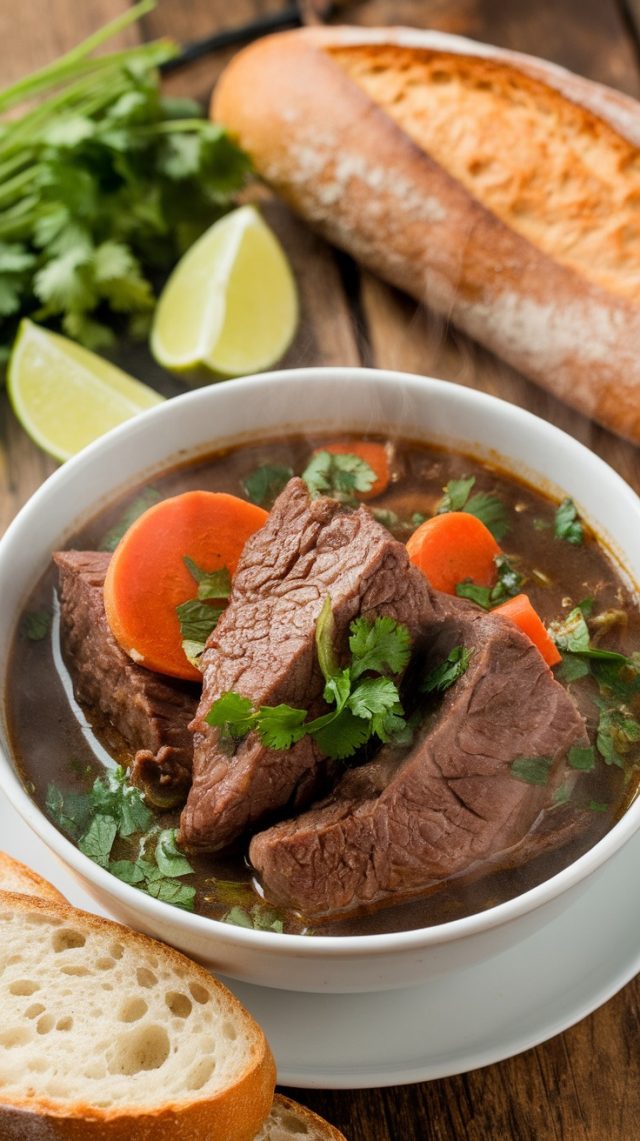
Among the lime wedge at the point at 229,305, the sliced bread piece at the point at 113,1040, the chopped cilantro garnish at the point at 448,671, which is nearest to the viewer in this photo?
the sliced bread piece at the point at 113,1040

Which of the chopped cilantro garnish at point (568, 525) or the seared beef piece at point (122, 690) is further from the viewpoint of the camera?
the chopped cilantro garnish at point (568, 525)

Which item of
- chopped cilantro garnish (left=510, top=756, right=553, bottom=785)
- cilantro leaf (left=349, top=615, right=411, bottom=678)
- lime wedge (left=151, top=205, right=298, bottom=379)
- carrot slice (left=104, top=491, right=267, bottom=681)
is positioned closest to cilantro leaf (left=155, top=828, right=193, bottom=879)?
carrot slice (left=104, top=491, right=267, bottom=681)

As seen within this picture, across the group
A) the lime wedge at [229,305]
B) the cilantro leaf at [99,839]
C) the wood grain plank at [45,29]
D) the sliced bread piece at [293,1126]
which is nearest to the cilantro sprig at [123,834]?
the cilantro leaf at [99,839]

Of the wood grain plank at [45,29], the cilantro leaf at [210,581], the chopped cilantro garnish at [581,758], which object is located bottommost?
the chopped cilantro garnish at [581,758]

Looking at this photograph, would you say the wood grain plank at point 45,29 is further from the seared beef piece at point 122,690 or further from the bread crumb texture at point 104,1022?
the bread crumb texture at point 104,1022

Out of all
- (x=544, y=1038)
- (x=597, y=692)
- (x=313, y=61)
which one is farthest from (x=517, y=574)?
(x=313, y=61)

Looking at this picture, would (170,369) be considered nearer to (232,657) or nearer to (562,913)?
(232,657)

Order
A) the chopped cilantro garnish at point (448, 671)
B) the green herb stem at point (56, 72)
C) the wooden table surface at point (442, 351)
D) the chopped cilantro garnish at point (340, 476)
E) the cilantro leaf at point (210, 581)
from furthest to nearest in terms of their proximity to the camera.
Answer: the green herb stem at point (56, 72)
the chopped cilantro garnish at point (340, 476)
the cilantro leaf at point (210, 581)
the wooden table surface at point (442, 351)
the chopped cilantro garnish at point (448, 671)

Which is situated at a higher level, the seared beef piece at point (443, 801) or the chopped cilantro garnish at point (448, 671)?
the chopped cilantro garnish at point (448, 671)
